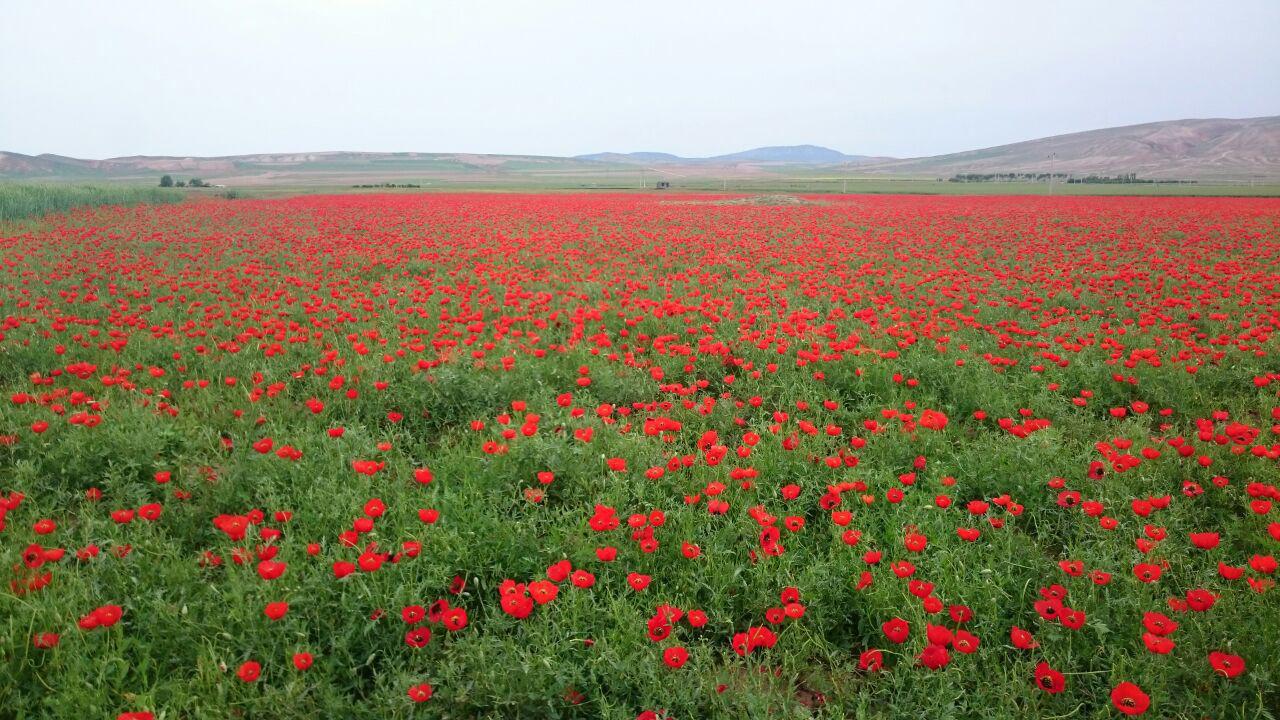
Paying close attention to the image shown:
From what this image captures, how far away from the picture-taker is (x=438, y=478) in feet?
12.8

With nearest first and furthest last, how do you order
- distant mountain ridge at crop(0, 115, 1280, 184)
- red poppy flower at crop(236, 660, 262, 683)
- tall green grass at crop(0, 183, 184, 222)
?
red poppy flower at crop(236, 660, 262, 683) → tall green grass at crop(0, 183, 184, 222) → distant mountain ridge at crop(0, 115, 1280, 184)

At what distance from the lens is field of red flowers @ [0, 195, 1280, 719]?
8.13ft

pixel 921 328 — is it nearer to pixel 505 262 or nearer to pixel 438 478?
pixel 438 478

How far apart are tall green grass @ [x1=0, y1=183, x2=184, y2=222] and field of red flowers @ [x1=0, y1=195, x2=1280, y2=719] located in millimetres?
19962

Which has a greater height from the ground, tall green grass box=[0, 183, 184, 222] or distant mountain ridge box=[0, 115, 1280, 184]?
distant mountain ridge box=[0, 115, 1280, 184]

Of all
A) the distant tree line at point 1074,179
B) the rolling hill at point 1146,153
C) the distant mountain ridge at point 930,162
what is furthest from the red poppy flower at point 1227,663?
the rolling hill at point 1146,153

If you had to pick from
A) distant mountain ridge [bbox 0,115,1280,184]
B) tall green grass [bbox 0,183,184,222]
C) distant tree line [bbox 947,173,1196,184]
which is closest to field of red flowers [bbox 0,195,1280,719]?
tall green grass [bbox 0,183,184,222]

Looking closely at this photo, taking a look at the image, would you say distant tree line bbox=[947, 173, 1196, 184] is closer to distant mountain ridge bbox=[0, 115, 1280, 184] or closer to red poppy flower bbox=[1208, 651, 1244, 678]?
distant mountain ridge bbox=[0, 115, 1280, 184]

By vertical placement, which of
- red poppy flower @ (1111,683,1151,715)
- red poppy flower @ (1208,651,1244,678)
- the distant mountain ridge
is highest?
the distant mountain ridge

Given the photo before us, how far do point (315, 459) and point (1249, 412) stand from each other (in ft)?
23.1

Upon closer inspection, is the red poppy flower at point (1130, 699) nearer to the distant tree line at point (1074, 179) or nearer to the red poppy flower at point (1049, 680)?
the red poppy flower at point (1049, 680)

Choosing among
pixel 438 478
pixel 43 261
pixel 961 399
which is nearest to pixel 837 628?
pixel 438 478

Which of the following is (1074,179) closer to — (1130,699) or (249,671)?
(1130,699)

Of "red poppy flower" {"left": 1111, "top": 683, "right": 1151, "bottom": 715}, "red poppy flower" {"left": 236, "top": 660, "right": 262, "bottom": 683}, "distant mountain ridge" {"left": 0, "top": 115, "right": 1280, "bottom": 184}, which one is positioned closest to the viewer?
"red poppy flower" {"left": 1111, "top": 683, "right": 1151, "bottom": 715}
